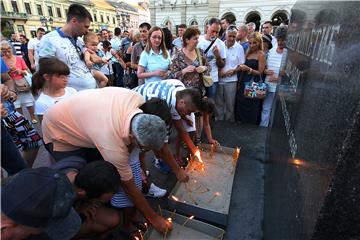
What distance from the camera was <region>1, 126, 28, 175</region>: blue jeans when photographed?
2.27m

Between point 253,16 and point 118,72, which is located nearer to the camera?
point 118,72

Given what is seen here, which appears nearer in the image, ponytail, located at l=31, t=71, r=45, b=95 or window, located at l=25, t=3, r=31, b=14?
ponytail, located at l=31, t=71, r=45, b=95

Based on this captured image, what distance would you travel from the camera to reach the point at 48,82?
8.35 feet

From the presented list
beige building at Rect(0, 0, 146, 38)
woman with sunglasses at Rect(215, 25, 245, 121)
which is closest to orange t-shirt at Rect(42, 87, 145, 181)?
woman with sunglasses at Rect(215, 25, 245, 121)

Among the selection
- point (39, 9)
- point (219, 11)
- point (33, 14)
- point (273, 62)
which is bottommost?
point (273, 62)

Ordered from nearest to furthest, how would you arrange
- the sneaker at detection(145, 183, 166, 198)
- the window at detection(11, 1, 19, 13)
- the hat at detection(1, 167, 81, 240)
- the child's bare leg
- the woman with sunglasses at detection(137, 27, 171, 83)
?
the hat at detection(1, 167, 81, 240) → the sneaker at detection(145, 183, 166, 198) → the woman with sunglasses at detection(137, 27, 171, 83) → the child's bare leg → the window at detection(11, 1, 19, 13)

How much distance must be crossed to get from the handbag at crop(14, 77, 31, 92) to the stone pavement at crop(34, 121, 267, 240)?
113 centimetres

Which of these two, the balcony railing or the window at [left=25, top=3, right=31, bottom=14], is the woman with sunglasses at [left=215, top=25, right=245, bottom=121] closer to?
the balcony railing

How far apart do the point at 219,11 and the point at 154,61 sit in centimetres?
3306

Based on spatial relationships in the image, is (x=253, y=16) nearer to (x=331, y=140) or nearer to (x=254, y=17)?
(x=254, y=17)

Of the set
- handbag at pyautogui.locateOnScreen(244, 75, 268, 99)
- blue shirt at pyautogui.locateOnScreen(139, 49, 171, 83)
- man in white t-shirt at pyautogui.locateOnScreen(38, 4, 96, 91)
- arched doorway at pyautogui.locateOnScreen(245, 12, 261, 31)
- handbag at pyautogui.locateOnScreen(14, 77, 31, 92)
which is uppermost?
arched doorway at pyautogui.locateOnScreen(245, 12, 261, 31)

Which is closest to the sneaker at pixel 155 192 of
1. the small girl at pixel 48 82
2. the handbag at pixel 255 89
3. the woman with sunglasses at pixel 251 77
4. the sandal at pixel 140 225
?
the sandal at pixel 140 225

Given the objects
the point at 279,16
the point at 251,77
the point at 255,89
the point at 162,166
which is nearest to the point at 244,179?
the point at 162,166

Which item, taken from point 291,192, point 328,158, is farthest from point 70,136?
point 328,158
